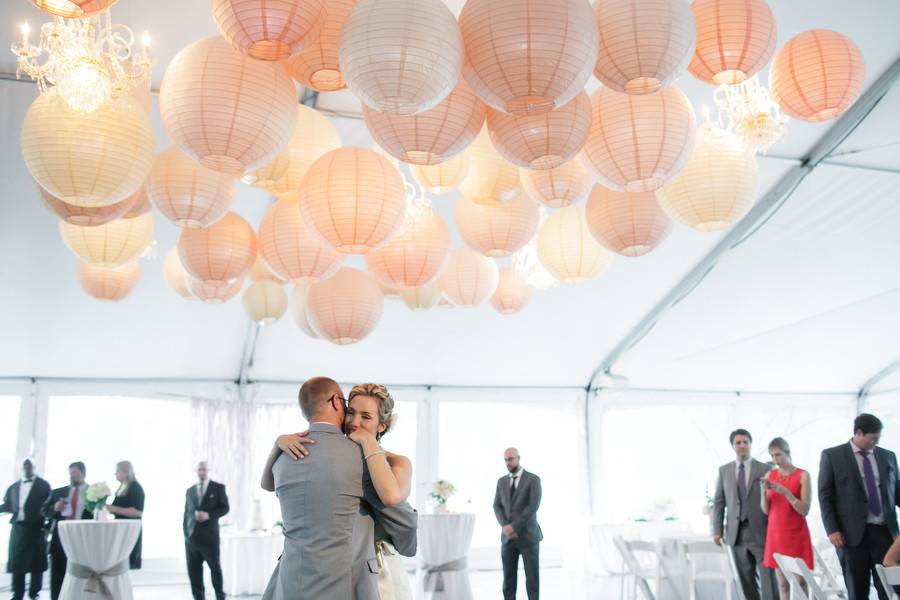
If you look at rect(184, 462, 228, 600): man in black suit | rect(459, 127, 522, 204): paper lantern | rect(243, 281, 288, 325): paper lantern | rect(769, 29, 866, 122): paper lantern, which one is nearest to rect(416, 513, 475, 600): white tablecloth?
rect(184, 462, 228, 600): man in black suit

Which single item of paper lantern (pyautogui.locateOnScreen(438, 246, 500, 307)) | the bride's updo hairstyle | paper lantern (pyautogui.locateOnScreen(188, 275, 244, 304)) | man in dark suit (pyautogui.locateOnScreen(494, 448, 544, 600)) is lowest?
man in dark suit (pyautogui.locateOnScreen(494, 448, 544, 600))

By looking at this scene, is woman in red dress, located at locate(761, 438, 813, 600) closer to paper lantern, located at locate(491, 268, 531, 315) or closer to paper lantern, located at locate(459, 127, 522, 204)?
paper lantern, located at locate(491, 268, 531, 315)

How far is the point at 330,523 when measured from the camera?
2270 millimetres

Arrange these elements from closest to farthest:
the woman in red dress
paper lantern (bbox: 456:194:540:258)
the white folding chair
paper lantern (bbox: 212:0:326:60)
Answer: paper lantern (bbox: 212:0:326:60) → paper lantern (bbox: 456:194:540:258) → the woman in red dress → the white folding chair

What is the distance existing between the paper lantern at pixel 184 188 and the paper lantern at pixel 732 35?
1867 mm

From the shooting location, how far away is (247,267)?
12.7ft

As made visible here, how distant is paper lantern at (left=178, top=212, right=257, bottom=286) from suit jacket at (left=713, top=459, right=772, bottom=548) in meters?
3.50

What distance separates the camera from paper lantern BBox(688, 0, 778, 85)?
2.79 m

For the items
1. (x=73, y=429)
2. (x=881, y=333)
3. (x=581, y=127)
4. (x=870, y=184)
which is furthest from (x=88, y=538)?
(x=881, y=333)

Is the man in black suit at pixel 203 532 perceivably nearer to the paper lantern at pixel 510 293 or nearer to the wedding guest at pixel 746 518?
the paper lantern at pixel 510 293

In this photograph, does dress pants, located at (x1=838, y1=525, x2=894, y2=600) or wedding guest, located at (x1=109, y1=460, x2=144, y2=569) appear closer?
dress pants, located at (x1=838, y1=525, x2=894, y2=600)

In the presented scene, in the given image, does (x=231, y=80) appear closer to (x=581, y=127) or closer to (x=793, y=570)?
(x=581, y=127)

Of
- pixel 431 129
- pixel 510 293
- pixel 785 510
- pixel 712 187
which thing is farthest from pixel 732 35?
pixel 785 510

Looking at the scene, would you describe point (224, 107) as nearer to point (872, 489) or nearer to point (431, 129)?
point (431, 129)
